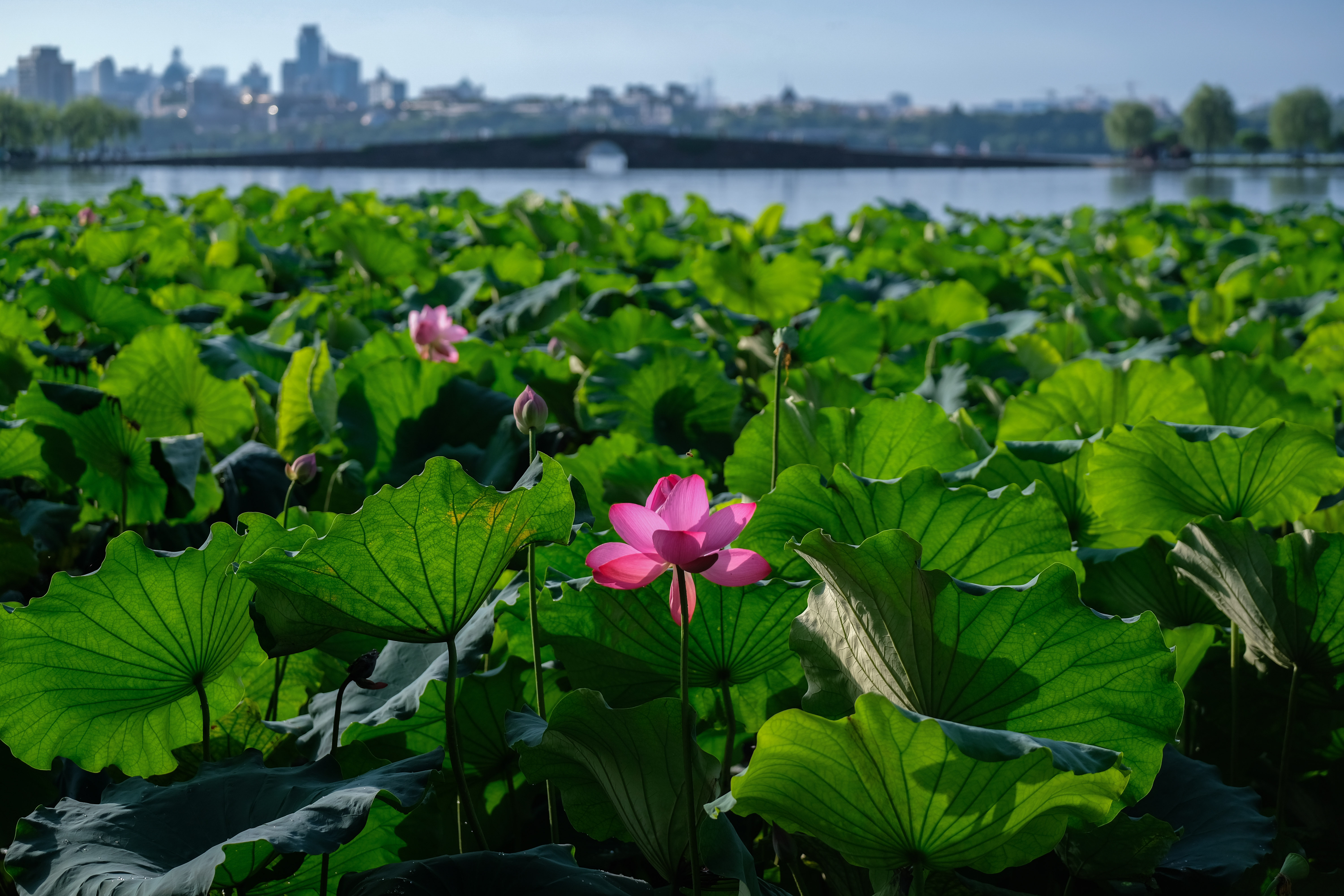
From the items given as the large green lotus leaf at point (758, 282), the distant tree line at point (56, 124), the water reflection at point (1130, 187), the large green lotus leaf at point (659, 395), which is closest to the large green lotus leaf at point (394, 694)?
the large green lotus leaf at point (659, 395)

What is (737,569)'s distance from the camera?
61 cm

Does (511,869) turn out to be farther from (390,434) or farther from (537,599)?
(390,434)

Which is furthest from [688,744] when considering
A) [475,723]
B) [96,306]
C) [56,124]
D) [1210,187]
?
[56,124]

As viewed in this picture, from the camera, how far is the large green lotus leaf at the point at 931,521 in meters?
0.75

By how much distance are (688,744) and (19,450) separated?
1008 mm

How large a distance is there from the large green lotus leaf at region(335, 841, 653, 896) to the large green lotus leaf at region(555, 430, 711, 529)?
0.47m

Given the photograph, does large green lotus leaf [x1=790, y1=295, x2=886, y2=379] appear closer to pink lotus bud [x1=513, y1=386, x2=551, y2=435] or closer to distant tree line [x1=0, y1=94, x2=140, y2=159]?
pink lotus bud [x1=513, y1=386, x2=551, y2=435]

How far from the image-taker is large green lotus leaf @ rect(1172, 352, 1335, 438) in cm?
120

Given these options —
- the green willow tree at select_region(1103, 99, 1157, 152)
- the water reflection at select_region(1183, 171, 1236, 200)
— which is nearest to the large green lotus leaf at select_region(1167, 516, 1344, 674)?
the water reflection at select_region(1183, 171, 1236, 200)

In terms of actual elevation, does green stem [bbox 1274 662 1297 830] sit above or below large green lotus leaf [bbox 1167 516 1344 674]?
below

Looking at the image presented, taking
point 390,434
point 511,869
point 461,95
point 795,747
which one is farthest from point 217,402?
point 461,95

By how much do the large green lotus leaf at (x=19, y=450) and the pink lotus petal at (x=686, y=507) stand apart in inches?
36.9

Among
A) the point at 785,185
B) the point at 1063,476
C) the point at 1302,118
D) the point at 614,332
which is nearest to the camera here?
the point at 1063,476

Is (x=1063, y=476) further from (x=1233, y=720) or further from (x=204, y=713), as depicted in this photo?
(x=204, y=713)
